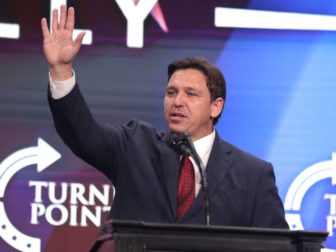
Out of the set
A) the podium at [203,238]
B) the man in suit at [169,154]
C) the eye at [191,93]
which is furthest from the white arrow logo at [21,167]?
the podium at [203,238]

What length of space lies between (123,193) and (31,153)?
114 centimetres

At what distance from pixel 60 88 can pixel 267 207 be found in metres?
0.74

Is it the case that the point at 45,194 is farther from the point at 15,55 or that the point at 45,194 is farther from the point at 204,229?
the point at 204,229

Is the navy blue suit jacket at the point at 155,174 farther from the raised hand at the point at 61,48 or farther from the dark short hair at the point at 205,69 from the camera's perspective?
the dark short hair at the point at 205,69

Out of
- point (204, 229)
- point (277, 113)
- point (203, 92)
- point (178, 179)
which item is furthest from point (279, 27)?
point (204, 229)

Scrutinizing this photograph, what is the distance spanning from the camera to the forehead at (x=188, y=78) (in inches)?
109

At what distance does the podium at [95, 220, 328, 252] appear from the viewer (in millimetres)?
1936

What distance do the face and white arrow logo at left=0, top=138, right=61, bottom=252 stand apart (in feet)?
3.45

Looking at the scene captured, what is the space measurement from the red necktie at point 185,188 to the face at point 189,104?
0.41 feet

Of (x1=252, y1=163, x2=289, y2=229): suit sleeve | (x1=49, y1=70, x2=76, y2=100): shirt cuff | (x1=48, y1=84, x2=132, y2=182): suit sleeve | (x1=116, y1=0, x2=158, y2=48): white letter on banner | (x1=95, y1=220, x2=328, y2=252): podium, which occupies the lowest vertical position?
(x1=95, y1=220, x2=328, y2=252): podium

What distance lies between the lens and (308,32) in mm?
3822

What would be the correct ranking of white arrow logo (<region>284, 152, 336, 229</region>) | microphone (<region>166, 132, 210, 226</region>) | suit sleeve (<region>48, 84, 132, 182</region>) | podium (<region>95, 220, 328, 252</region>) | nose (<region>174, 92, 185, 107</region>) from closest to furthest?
podium (<region>95, 220, 328, 252</region>), microphone (<region>166, 132, 210, 226</region>), suit sleeve (<region>48, 84, 132, 182</region>), nose (<region>174, 92, 185, 107</region>), white arrow logo (<region>284, 152, 336, 229</region>)

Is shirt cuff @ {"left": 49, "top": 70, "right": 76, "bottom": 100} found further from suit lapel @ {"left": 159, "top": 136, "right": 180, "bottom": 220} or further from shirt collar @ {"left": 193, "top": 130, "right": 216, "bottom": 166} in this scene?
shirt collar @ {"left": 193, "top": 130, "right": 216, "bottom": 166}

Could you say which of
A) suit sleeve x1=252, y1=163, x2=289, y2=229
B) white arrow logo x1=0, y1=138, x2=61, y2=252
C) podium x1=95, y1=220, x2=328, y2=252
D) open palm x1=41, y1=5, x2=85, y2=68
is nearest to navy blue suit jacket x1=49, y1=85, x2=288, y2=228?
suit sleeve x1=252, y1=163, x2=289, y2=229
